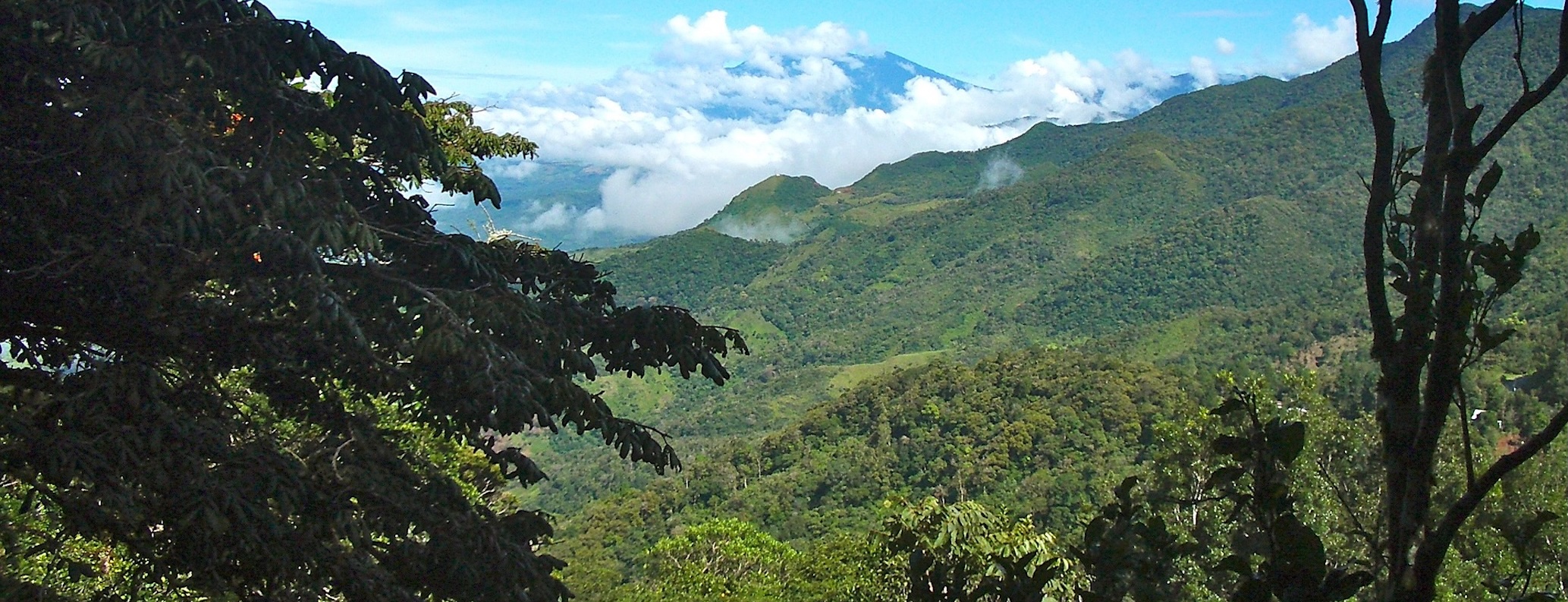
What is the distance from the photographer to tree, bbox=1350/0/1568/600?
4.71 ft

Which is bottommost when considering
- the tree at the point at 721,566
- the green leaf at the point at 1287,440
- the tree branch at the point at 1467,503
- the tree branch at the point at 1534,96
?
the tree at the point at 721,566

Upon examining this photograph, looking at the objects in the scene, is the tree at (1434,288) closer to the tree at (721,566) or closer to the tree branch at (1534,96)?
the tree branch at (1534,96)

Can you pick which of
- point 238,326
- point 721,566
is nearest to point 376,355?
point 238,326

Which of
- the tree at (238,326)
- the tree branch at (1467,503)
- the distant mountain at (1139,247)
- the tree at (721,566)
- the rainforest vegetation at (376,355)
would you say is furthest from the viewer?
the distant mountain at (1139,247)

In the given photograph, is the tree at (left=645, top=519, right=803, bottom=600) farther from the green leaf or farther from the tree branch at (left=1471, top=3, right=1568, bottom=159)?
the tree branch at (left=1471, top=3, right=1568, bottom=159)

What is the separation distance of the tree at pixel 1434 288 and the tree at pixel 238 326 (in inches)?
105

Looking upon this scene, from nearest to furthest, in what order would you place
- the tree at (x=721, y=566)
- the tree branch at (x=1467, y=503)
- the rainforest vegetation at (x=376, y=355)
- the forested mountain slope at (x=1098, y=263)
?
the tree branch at (x=1467, y=503)
the rainforest vegetation at (x=376, y=355)
the tree at (x=721, y=566)
the forested mountain slope at (x=1098, y=263)

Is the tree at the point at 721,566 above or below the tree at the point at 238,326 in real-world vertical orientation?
below

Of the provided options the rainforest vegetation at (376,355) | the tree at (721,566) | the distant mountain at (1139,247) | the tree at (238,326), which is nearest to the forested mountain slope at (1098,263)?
the distant mountain at (1139,247)

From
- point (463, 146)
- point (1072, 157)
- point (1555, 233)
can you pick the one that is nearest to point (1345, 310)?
point (1555, 233)

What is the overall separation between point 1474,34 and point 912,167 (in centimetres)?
19935

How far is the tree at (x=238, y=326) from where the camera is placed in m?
3.36

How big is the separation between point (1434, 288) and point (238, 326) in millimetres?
3778

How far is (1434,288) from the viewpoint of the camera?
1532mm
